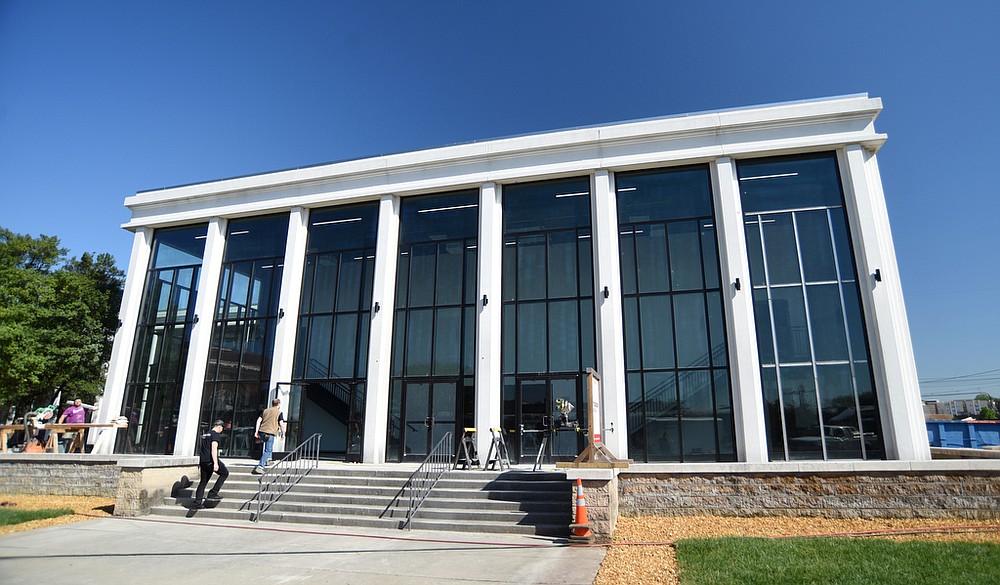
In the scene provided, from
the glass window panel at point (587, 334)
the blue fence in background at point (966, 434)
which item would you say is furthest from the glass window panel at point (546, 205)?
the blue fence in background at point (966, 434)

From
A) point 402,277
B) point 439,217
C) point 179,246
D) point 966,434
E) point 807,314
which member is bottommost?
point 966,434

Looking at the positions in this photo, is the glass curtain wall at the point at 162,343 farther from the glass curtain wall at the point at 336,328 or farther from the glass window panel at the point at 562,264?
the glass window panel at the point at 562,264

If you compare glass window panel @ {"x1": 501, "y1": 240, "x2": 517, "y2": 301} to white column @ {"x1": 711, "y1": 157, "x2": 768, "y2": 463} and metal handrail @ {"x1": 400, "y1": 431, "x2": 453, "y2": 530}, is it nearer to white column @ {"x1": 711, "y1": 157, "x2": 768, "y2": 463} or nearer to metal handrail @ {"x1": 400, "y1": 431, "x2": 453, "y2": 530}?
metal handrail @ {"x1": 400, "y1": 431, "x2": 453, "y2": 530}

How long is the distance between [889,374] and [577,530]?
9.48 m

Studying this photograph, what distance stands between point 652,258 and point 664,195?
78.8 inches

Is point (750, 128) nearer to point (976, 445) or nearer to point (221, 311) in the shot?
point (221, 311)

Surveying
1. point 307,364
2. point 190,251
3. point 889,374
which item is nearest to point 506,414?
point 307,364

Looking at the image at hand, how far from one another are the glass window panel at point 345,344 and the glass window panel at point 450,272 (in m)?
2.98

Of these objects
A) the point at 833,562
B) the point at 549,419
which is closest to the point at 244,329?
the point at 549,419

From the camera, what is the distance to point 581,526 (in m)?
8.91

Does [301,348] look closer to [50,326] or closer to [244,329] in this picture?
[244,329]

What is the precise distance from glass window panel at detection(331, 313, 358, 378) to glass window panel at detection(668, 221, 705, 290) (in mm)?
9961

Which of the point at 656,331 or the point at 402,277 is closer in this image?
the point at 656,331

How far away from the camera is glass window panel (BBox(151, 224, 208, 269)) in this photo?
803 inches
